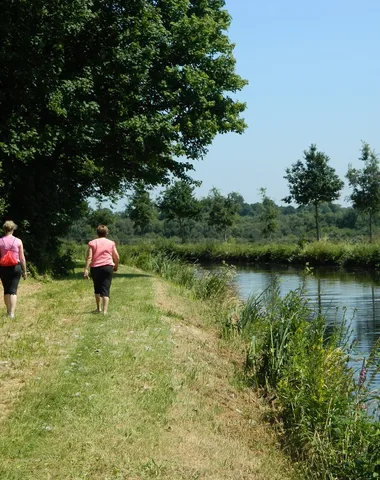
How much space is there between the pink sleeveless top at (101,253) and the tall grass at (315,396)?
3.50m

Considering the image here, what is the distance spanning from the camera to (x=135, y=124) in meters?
23.4

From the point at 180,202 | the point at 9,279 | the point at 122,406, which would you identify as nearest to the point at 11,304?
the point at 9,279

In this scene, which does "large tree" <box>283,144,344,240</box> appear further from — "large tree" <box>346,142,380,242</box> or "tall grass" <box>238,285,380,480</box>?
"tall grass" <box>238,285,380,480</box>

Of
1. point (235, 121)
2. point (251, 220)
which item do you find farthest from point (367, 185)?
point (251, 220)

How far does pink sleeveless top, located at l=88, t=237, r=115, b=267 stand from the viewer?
542 inches

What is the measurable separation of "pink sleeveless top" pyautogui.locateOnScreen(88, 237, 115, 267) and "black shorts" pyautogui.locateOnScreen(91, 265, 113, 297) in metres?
0.10

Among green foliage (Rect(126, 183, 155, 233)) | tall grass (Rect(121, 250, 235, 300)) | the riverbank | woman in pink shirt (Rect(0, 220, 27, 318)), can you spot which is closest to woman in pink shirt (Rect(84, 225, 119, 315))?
woman in pink shirt (Rect(0, 220, 27, 318))

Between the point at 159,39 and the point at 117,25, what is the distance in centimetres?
160

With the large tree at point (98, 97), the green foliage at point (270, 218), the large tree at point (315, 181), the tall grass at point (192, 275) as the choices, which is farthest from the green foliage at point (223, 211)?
the large tree at point (98, 97)

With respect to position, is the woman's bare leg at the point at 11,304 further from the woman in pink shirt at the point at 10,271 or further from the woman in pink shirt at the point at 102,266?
the woman in pink shirt at the point at 102,266

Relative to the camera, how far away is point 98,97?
24.6m

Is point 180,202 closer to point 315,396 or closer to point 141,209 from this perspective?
point 141,209

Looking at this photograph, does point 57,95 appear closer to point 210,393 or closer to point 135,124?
point 135,124

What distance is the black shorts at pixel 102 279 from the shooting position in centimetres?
1360
